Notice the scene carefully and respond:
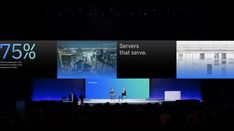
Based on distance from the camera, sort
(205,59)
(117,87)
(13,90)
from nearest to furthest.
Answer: (205,59) → (117,87) → (13,90)

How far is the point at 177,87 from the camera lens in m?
13.3

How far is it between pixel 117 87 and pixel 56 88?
76.0 inches

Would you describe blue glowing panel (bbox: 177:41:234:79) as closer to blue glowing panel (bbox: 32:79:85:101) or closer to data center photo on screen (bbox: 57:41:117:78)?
data center photo on screen (bbox: 57:41:117:78)

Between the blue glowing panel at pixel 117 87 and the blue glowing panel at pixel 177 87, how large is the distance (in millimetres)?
421

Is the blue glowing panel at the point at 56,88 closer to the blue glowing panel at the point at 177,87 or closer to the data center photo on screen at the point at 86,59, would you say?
the data center photo on screen at the point at 86,59

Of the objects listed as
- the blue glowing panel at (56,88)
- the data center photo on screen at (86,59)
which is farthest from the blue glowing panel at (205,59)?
the blue glowing panel at (56,88)

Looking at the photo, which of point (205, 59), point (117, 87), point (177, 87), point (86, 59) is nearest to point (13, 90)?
point (86, 59)

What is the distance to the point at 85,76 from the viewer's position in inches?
498

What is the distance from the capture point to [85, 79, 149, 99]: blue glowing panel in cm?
1280

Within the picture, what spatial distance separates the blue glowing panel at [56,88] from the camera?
1322 centimetres
